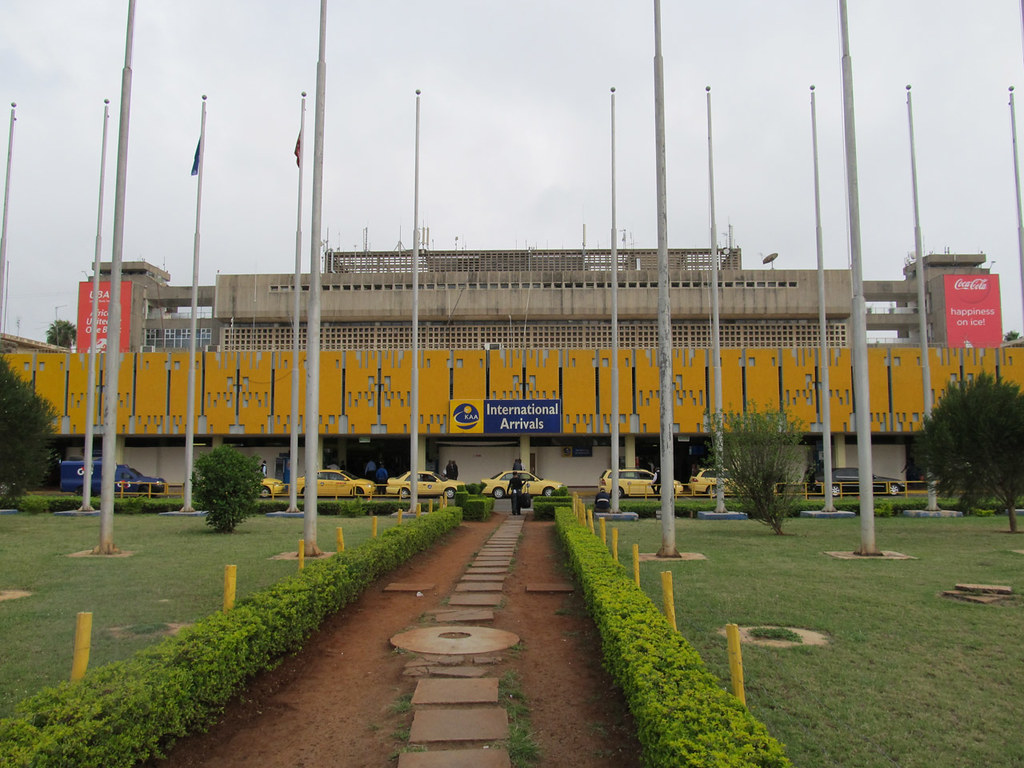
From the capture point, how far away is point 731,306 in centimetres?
4619

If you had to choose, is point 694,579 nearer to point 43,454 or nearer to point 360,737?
point 360,737

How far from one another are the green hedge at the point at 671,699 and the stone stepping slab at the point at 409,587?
3.94 meters

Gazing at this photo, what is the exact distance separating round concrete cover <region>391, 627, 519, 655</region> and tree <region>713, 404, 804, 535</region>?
38.5 feet

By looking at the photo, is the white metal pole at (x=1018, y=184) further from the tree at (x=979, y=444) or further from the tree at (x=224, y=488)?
the tree at (x=224, y=488)

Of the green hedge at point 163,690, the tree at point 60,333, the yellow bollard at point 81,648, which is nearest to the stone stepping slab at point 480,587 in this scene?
the green hedge at point 163,690

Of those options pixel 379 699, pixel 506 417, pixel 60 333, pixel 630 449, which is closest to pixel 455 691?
pixel 379 699

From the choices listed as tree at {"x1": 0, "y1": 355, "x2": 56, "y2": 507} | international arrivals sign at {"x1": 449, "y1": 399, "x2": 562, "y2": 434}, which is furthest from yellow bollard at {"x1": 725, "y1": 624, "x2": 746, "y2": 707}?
international arrivals sign at {"x1": 449, "y1": 399, "x2": 562, "y2": 434}

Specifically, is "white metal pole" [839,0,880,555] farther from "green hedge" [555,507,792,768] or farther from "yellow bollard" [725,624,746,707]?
"yellow bollard" [725,624,746,707]

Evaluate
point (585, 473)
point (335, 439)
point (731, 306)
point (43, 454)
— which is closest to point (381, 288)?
point (335, 439)

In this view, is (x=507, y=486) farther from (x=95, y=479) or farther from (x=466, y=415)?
(x=95, y=479)

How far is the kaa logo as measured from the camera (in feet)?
126

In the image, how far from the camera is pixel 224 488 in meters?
18.0

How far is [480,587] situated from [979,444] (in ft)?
45.7

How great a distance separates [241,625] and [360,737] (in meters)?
1.72
